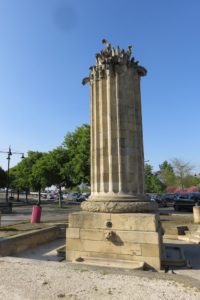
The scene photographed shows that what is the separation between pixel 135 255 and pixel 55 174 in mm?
28584

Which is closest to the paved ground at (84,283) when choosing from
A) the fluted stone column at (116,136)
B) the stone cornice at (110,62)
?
the fluted stone column at (116,136)

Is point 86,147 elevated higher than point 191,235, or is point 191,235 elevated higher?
point 86,147

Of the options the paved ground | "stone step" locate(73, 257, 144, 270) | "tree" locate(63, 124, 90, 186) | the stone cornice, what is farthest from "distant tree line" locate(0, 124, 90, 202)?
the paved ground

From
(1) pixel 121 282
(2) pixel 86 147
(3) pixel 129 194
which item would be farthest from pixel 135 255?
(2) pixel 86 147

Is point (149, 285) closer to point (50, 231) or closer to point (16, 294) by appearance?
point (16, 294)

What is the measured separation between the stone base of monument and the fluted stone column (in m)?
0.33

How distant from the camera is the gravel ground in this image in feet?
14.4

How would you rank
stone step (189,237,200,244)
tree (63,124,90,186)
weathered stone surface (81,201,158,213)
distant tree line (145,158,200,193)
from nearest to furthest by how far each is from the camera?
weathered stone surface (81,201,158,213) < stone step (189,237,200,244) < tree (63,124,90,186) < distant tree line (145,158,200,193)

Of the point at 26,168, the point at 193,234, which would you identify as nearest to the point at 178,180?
the point at 26,168

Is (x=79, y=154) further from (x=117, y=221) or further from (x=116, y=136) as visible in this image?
(x=117, y=221)

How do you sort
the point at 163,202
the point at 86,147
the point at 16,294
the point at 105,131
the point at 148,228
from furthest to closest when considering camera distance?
1. the point at 163,202
2. the point at 86,147
3. the point at 105,131
4. the point at 148,228
5. the point at 16,294

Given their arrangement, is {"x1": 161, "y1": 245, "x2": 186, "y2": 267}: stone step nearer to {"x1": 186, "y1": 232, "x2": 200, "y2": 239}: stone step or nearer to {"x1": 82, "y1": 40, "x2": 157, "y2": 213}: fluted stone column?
{"x1": 82, "y1": 40, "x2": 157, "y2": 213}: fluted stone column

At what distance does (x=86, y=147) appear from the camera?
3297cm

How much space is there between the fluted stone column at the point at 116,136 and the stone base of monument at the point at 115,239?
335 mm
